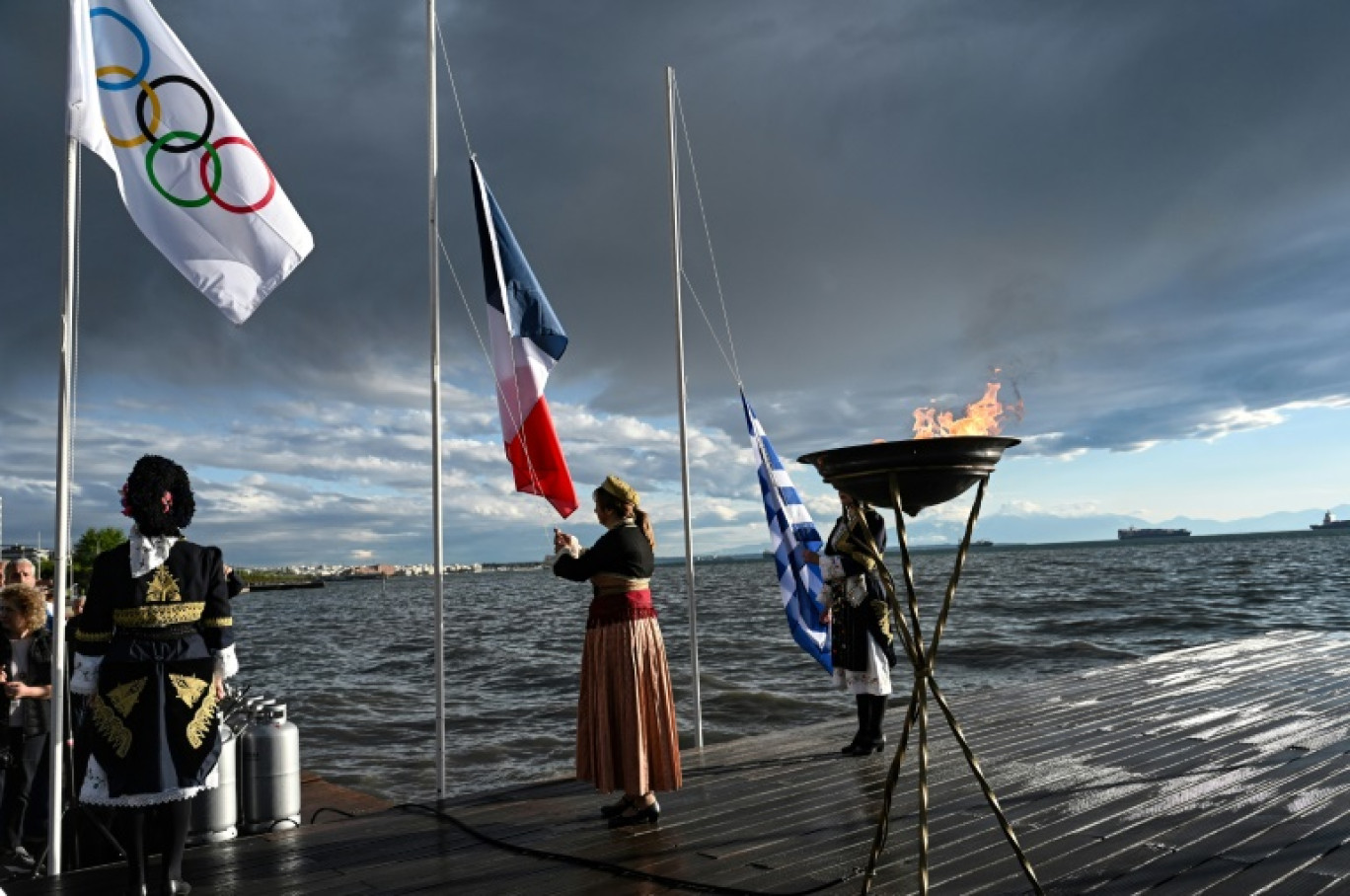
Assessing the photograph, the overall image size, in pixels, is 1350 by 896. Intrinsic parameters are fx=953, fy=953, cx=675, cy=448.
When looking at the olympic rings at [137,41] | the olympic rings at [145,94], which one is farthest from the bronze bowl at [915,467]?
the olympic rings at [137,41]

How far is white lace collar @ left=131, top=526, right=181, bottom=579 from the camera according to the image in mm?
4191

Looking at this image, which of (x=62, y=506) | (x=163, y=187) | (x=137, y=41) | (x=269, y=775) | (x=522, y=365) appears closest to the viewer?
(x=62, y=506)

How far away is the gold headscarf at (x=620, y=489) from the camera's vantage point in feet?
17.9

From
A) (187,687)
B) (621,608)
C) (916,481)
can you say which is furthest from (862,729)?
(187,687)

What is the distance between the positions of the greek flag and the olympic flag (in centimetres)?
406

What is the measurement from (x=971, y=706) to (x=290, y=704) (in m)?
12.5

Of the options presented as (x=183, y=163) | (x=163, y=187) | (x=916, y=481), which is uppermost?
(x=183, y=163)

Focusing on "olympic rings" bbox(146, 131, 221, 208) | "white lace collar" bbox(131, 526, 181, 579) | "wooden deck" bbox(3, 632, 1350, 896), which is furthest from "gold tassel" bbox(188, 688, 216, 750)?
"olympic rings" bbox(146, 131, 221, 208)

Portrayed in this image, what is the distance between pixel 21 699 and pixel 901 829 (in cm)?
527

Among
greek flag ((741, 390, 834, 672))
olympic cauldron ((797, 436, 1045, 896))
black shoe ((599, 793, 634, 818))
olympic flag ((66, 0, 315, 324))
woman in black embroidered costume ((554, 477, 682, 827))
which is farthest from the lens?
greek flag ((741, 390, 834, 672))

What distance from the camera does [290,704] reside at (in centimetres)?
1684

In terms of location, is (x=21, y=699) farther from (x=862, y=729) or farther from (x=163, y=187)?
(x=862, y=729)

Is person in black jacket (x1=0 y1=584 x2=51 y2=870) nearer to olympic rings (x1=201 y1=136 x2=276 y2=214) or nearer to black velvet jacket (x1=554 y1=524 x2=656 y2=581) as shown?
olympic rings (x1=201 y1=136 x2=276 y2=214)

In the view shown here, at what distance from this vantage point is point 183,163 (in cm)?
547
